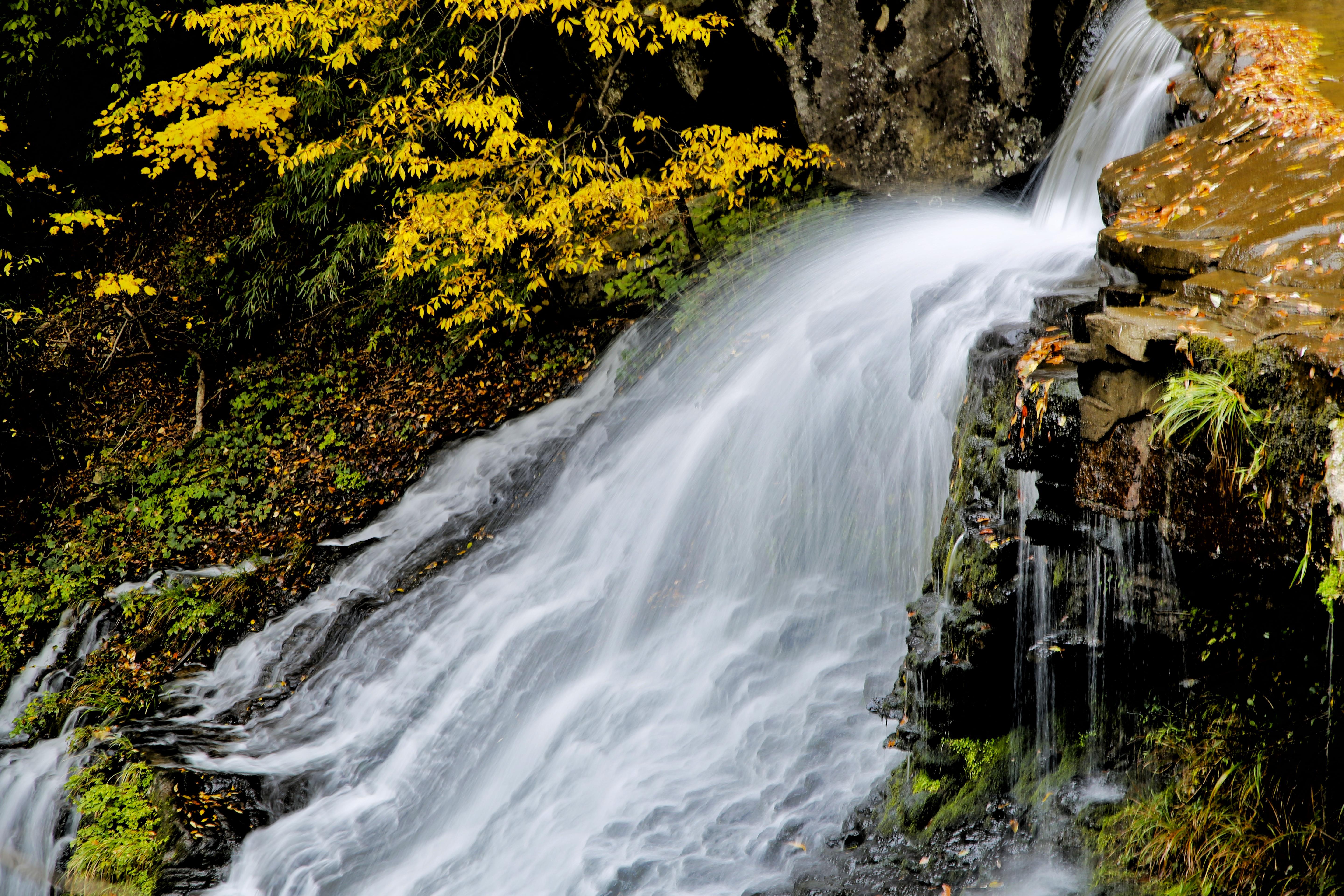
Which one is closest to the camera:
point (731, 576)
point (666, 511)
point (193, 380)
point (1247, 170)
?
point (1247, 170)

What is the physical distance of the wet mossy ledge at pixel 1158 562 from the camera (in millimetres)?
3227

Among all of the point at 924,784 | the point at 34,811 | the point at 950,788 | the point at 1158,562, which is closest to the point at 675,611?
the point at 924,784

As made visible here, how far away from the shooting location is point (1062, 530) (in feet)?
13.6

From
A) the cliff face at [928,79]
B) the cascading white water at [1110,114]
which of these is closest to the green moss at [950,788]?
the cascading white water at [1110,114]

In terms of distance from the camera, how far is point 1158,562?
3.94m

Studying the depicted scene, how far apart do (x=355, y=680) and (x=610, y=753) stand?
2.32m

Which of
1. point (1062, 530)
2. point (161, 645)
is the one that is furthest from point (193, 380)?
point (1062, 530)

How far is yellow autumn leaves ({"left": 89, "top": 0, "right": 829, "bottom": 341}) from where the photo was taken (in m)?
7.25

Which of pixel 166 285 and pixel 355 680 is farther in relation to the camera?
pixel 166 285

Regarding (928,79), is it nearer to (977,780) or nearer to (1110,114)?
(1110,114)

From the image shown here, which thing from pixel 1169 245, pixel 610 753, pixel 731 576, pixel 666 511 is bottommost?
pixel 610 753

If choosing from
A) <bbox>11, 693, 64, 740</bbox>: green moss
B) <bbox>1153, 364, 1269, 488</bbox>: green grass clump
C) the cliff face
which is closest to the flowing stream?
<bbox>11, 693, 64, 740</bbox>: green moss

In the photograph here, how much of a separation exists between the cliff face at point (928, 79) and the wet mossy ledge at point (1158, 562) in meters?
2.46

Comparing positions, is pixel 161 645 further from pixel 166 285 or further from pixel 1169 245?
pixel 1169 245
